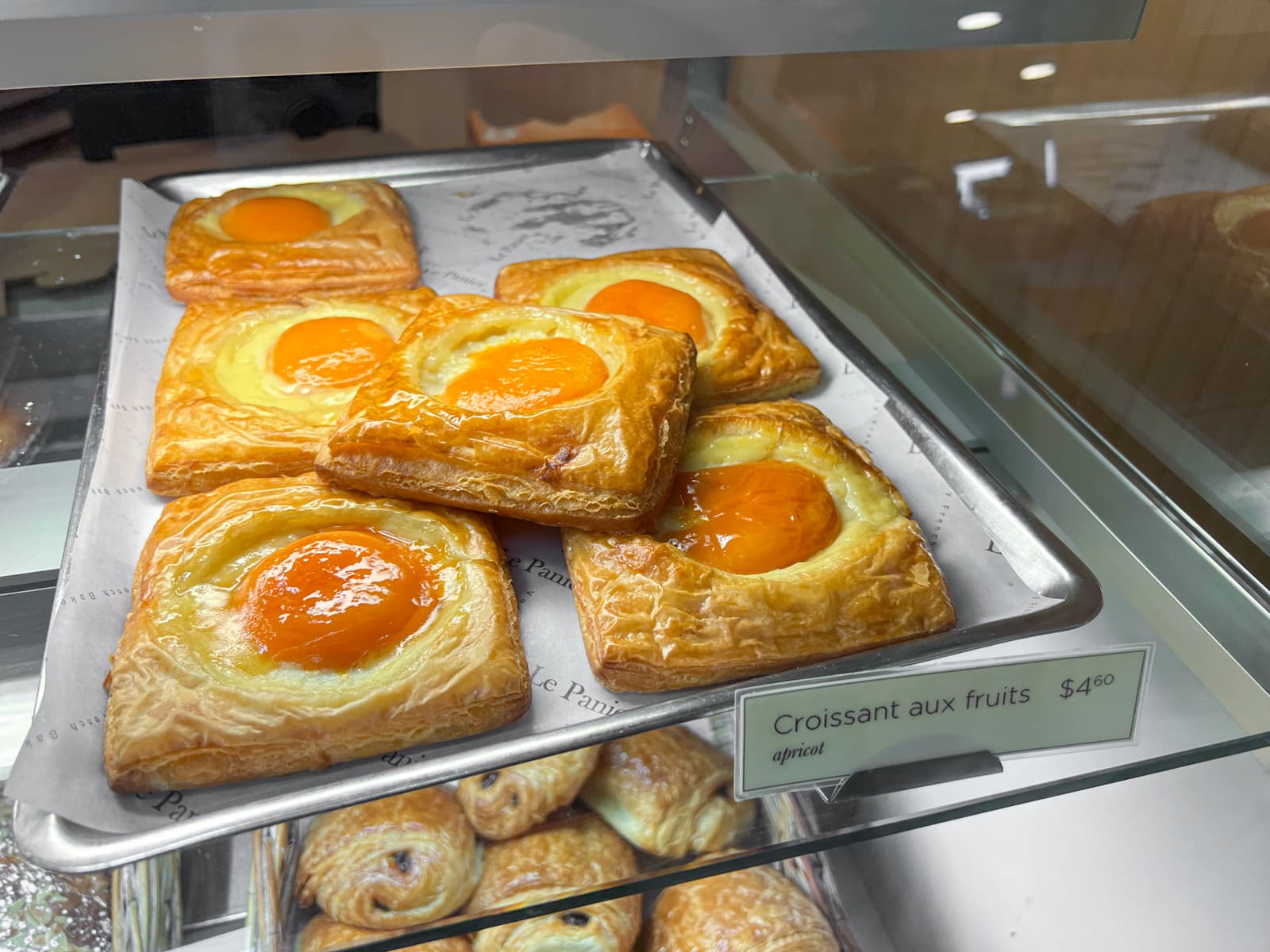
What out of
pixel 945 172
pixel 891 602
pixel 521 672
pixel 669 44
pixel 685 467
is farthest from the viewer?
pixel 945 172

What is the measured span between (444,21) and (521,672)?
85 cm

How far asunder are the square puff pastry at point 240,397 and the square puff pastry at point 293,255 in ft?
0.32

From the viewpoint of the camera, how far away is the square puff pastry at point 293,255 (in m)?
2.21

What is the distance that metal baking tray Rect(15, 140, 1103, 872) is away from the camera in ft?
3.88

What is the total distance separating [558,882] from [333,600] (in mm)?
525

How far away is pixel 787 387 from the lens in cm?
208

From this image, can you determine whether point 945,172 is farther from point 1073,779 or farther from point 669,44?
point 1073,779

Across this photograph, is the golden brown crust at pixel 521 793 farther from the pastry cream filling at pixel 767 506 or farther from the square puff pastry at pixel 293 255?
the square puff pastry at pixel 293 255

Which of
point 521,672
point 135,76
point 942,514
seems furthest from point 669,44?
point 942,514

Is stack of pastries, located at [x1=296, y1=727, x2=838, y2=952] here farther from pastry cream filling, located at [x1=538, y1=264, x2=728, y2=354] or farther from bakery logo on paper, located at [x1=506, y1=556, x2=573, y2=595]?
pastry cream filling, located at [x1=538, y1=264, x2=728, y2=354]

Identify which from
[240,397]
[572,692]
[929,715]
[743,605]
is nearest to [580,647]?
[572,692]

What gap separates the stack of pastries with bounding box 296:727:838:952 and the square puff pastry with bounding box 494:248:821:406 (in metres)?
0.86

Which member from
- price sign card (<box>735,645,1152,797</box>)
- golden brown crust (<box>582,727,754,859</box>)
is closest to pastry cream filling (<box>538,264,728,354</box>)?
golden brown crust (<box>582,727,754,859</box>)

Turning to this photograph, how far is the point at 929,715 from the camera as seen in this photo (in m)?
1.13
